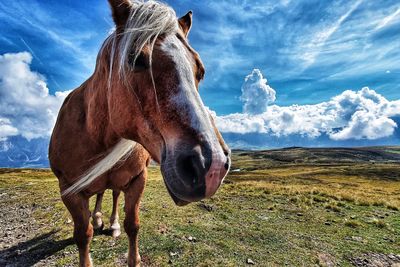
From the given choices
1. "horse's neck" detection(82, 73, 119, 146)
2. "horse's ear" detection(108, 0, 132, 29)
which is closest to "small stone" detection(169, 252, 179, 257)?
"horse's neck" detection(82, 73, 119, 146)

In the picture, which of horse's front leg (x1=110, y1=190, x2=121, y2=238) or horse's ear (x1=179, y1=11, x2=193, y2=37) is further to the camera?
horse's front leg (x1=110, y1=190, x2=121, y2=238)

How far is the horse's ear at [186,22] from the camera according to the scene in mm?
4160

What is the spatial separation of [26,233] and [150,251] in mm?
4672

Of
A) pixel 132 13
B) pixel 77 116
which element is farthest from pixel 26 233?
pixel 132 13

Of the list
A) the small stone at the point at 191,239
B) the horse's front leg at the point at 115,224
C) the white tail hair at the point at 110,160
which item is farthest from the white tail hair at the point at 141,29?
the small stone at the point at 191,239

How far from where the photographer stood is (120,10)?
11.2 ft

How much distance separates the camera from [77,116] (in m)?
4.60

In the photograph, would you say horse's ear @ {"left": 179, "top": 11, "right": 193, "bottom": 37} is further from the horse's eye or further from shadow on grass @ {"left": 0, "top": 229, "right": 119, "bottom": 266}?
shadow on grass @ {"left": 0, "top": 229, "right": 119, "bottom": 266}

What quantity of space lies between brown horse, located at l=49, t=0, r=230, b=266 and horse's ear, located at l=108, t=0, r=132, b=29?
0.04 ft

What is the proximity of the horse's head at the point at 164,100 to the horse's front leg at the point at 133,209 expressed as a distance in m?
2.08

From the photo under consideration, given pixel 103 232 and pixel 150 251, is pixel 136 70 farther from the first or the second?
pixel 103 232

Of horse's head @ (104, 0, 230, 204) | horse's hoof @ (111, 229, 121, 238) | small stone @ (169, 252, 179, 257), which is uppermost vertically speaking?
horse's head @ (104, 0, 230, 204)

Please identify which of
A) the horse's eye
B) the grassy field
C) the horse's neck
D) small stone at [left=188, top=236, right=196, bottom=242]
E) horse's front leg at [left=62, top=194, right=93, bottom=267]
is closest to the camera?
the horse's eye

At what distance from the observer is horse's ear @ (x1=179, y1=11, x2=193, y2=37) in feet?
13.6
